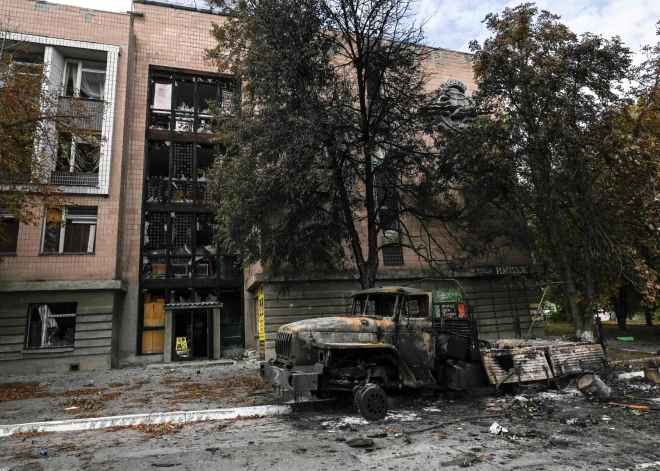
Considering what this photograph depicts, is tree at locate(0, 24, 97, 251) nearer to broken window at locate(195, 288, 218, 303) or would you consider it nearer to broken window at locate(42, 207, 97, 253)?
broken window at locate(42, 207, 97, 253)

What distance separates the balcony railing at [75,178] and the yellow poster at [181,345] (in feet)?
25.2

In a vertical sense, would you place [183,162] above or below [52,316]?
above

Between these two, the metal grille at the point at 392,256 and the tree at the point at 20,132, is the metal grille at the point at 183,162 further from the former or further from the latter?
the metal grille at the point at 392,256

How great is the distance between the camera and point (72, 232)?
57.1ft

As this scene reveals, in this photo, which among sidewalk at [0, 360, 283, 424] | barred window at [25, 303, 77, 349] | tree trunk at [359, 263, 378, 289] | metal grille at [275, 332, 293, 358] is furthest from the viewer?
barred window at [25, 303, 77, 349]

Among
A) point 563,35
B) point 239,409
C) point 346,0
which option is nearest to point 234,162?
point 346,0

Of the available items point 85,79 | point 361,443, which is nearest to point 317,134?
point 361,443

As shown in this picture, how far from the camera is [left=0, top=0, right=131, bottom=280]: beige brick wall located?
16.4 metres

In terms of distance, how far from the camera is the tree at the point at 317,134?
12281mm

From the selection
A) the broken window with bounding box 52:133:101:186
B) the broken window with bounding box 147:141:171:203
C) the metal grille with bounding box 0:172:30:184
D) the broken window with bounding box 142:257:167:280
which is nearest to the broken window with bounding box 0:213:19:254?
the broken window with bounding box 52:133:101:186

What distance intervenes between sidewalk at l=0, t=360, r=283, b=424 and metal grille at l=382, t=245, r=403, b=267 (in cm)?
742

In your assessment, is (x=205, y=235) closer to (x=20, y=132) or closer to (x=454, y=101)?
(x=20, y=132)

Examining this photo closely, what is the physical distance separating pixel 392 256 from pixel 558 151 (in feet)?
25.9

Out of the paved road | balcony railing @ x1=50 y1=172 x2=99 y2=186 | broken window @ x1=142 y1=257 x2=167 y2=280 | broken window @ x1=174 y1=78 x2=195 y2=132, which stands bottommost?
the paved road
